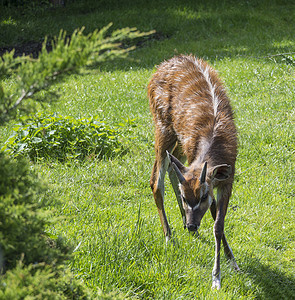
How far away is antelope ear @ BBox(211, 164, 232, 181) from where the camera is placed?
467cm

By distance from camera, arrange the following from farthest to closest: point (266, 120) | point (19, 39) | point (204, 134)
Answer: point (19, 39)
point (266, 120)
point (204, 134)

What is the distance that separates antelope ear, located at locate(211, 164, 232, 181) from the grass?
27.0 inches

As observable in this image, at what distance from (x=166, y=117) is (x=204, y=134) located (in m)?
0.84

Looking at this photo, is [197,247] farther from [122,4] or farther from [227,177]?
[122,4]

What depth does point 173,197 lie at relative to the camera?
6332 millimetres

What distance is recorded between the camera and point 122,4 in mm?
18297

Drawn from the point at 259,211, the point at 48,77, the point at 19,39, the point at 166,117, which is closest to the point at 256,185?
the point at 259,211

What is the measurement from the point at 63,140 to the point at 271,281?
3680 mm

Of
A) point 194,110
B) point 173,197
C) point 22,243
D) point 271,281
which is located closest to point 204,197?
point 271,281

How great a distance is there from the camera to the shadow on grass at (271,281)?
15.2ft

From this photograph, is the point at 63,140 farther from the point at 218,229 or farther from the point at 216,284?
the point at 216,284

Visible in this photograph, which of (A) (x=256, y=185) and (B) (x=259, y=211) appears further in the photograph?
(A) (x=256, y=185)

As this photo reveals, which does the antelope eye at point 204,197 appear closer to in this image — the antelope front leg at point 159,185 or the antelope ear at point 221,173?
the antelope ear at point 221,173

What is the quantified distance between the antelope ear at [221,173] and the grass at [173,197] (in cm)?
69
